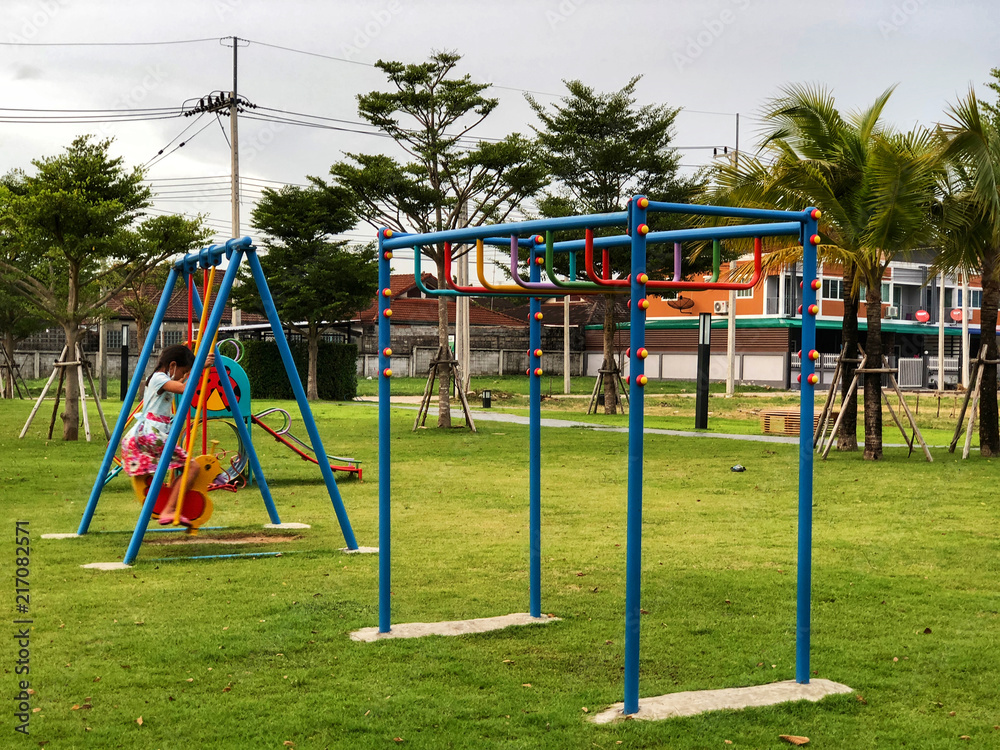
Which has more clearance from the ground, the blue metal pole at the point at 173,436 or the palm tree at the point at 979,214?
the palm tree at the point at 979,214

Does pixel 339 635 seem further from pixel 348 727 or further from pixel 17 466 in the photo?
pixel 17 466

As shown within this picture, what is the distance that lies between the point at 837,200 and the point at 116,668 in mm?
12631

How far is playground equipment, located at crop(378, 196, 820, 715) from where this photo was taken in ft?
14.3

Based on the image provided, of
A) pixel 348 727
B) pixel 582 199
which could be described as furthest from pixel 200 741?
pixel 582 199

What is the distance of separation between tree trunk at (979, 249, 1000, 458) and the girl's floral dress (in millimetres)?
12086

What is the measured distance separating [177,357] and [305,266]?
2366 cm

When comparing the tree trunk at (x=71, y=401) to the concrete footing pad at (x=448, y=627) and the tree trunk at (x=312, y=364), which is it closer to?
the concrete footing pad at (x=448, y=627)

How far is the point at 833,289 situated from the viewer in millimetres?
49406

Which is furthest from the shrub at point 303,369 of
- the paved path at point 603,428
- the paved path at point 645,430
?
the paved path at point 645,430

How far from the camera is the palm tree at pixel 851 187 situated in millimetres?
14297

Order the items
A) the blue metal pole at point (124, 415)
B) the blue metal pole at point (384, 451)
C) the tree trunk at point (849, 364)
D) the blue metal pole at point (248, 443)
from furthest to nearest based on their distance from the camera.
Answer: the tree trunk at point (849, 364)
the blue metal pole at point (248, 443)
the blue metal pole at point (124, 415)
the blue metal pole at point (384, 451)

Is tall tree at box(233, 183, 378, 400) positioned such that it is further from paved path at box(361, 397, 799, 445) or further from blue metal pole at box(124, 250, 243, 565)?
blue metal pole at box(124, 250, 243, 565)

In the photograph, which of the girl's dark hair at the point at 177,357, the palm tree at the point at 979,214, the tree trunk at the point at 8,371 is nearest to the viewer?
the girl's dark hair at the point at 177,357

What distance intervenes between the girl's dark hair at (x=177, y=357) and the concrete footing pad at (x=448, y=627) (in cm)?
342
